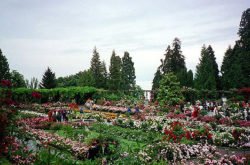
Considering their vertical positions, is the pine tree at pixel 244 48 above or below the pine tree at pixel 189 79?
above


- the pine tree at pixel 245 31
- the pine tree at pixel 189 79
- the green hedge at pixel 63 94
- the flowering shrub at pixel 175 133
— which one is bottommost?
the flowering shrub at pixel 175 133

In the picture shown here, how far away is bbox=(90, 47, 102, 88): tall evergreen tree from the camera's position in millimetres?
63778

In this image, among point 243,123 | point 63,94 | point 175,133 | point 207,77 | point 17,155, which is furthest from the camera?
point 207,77

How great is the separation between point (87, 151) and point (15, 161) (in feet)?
9.90

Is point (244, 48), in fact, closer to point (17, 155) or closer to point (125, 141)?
point (125, 141)

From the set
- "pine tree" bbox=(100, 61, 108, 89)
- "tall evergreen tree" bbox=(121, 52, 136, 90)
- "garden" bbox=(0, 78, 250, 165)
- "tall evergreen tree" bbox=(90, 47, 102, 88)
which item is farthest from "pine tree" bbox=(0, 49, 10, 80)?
"garden" bbox=(0, 78, 250, 165)

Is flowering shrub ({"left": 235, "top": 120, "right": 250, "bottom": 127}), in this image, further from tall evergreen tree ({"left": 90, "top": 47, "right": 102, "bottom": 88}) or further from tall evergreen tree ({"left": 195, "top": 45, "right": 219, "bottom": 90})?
tall evergreen tree ({"left": 90, "top": 47, "right": 102, "bottom": 88})

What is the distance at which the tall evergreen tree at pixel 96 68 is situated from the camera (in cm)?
6378

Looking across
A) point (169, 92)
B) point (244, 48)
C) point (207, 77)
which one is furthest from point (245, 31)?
point (169, 92)

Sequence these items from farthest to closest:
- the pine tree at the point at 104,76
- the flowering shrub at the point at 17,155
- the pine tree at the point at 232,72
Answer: the pine tree at the point at 104,76 → the pine tree at the point at 232,72 → the flowering shrub at the point at 17,155

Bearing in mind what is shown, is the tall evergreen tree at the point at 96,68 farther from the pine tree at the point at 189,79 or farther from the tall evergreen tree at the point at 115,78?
the pine tree at the point at 189,79

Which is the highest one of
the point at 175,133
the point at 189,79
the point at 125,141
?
the point at 189,79

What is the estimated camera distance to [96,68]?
67188 mm

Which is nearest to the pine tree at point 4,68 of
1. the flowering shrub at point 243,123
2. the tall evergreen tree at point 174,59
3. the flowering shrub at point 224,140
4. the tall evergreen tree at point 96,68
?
the tall evergreen tree at point 96,68
